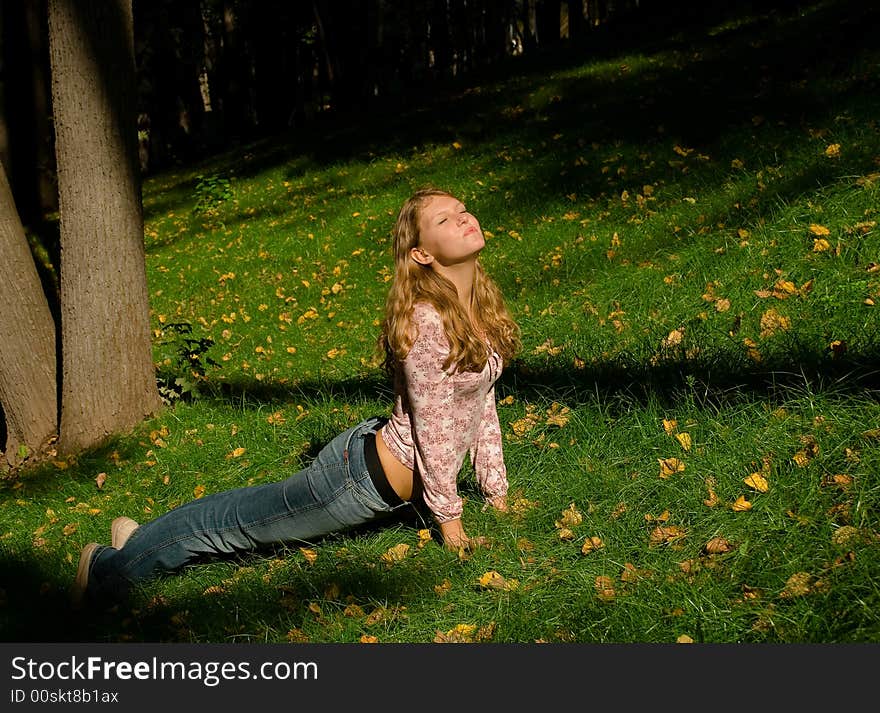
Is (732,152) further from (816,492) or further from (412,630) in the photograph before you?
(412,630)

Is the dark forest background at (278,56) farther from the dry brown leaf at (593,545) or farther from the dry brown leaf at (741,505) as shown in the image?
the dry brown leaf at (593,545)

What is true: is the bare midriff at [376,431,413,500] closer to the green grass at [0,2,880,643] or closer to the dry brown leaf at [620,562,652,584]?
the green grass at [0,2,880,643]

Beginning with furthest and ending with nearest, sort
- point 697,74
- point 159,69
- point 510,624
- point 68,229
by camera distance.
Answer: point 159,69 → point 697,74 → point 68,229 → point 510,624

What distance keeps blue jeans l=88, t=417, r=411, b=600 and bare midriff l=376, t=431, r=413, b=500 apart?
70mm

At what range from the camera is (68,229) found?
5.57 meters

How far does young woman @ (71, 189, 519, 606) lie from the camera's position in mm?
3172

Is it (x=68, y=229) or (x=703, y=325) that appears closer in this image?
(x=703, y=325)

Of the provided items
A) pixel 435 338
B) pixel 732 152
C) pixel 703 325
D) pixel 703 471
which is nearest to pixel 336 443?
pixel 435 338

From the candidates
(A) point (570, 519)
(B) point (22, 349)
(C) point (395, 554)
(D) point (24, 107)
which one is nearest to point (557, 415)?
(A) point (570, 519)

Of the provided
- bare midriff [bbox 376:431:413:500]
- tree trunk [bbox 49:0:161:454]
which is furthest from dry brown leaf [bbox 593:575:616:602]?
tree trunk [bbox 49:0:161:454]

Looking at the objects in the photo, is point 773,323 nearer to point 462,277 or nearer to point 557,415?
point 557,415

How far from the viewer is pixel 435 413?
10.4 feet

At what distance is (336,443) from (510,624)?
964 millimetres

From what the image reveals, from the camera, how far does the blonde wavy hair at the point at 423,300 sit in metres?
3.17
